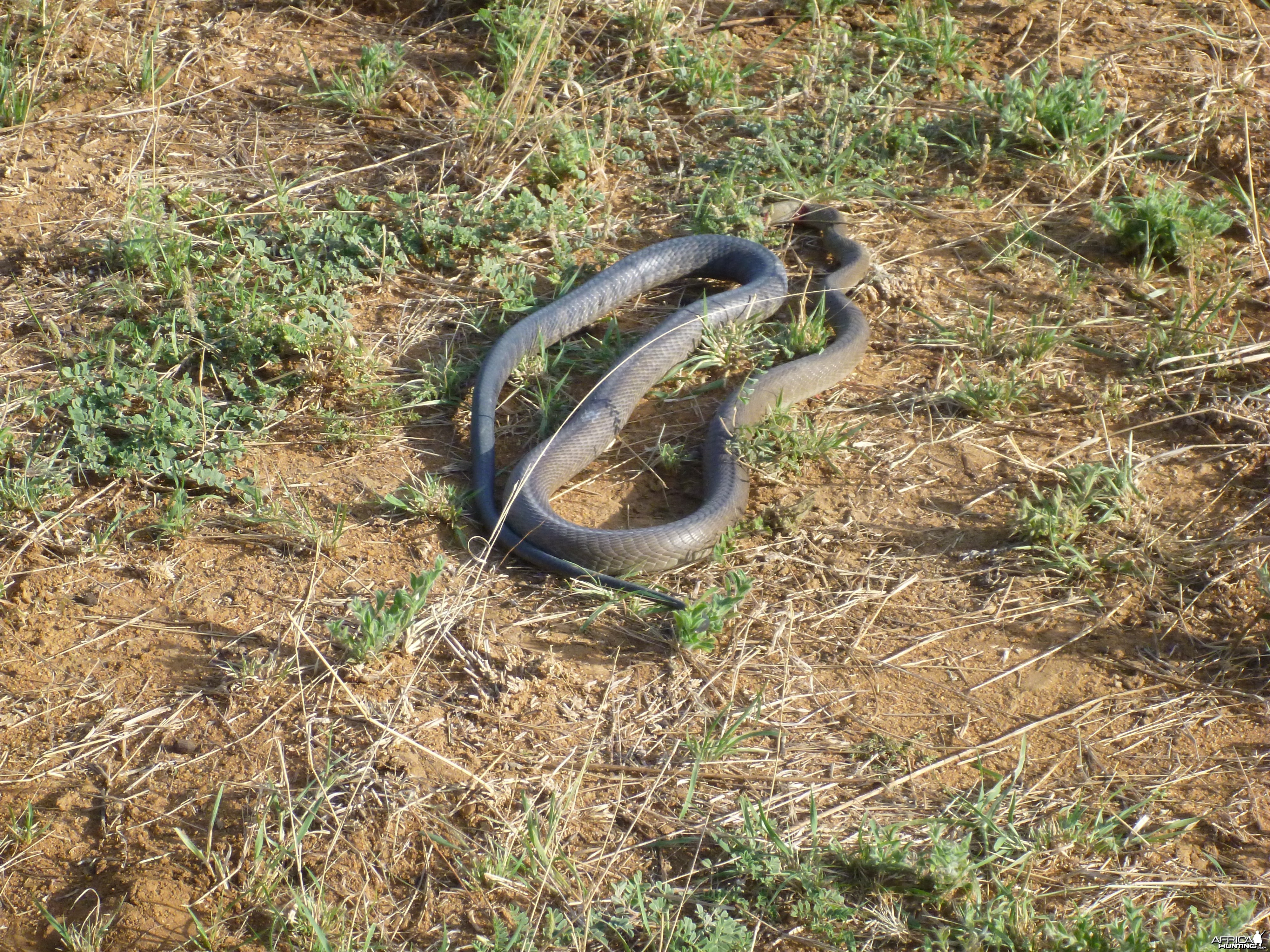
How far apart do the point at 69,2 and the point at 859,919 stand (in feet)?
21.6

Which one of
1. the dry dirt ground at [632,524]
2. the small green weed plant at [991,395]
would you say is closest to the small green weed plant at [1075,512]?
the dry dirt ground at [632,524]

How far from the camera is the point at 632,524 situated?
4270mm

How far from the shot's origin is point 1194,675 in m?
3.54

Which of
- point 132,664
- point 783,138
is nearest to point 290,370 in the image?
point 132,664

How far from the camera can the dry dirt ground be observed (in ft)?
9.96

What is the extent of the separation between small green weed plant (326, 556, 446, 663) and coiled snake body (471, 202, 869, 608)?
0.42 m

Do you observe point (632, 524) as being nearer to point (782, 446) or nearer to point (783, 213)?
point (782, 446)

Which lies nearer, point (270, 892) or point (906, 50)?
point (270, 892)

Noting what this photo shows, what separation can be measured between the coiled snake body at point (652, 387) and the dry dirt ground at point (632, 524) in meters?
0.12

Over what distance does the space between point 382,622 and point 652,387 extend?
1826 mm

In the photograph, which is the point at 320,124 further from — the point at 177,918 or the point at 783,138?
the point at 177,918

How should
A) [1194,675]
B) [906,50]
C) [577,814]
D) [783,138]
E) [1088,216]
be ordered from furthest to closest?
1. [906,50]
2. [783,138]
3. [1088,216]
4. [1194,675]
5. [577,814]

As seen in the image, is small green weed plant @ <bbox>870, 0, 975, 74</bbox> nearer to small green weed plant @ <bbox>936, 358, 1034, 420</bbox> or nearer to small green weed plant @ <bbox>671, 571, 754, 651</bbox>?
small green weed plant @ <bbox>936, 358, 1034, 420</bbox>

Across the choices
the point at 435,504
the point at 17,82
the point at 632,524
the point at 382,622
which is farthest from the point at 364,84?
the point at 382,622
